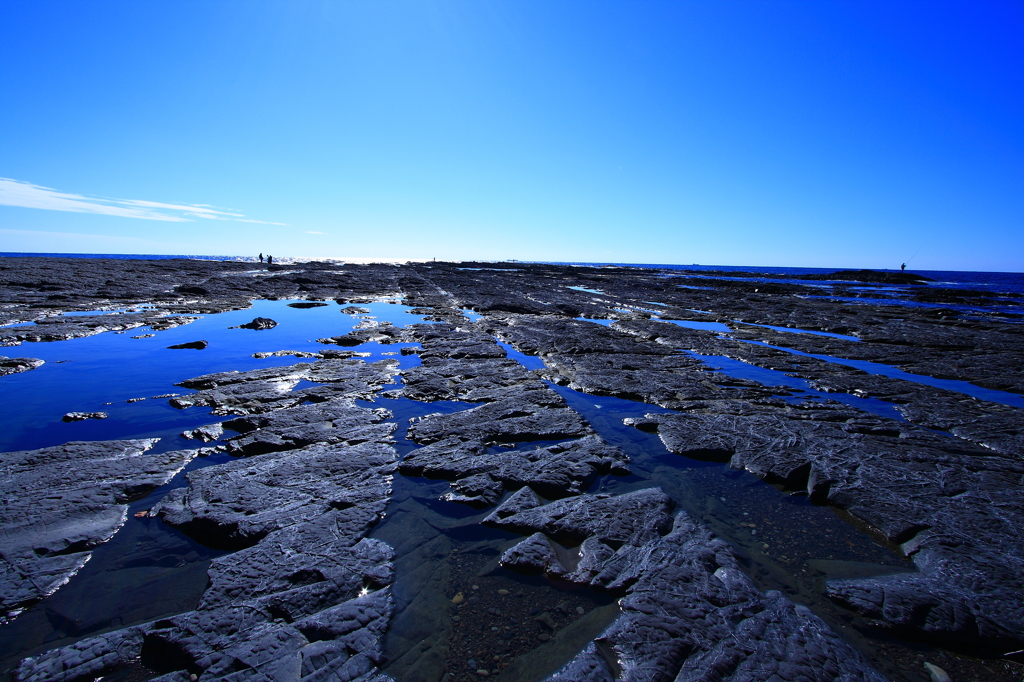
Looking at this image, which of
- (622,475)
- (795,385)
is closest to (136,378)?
(622,475)

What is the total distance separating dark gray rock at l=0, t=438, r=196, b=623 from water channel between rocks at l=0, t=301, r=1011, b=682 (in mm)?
146

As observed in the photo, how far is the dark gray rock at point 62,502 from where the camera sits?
10.4ft

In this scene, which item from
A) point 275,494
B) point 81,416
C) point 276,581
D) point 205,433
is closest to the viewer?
point 276,581

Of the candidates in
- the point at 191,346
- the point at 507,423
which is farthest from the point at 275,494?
the point at 191,346

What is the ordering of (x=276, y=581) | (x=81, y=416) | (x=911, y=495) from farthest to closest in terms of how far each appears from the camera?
(x=81, y=416)
(x=911, y=495)
(x=276, y=581)

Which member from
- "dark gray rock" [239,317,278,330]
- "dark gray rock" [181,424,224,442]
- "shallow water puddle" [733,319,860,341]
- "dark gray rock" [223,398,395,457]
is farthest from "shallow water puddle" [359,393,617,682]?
"shallow water puddle" [733,319,860,341]

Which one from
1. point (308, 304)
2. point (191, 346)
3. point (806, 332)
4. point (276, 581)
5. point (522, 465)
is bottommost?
point (276, 581)

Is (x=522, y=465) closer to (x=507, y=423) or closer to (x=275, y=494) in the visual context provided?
(x=507, y=423)

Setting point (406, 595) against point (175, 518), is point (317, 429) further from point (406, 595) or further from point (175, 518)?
point (406, 595)

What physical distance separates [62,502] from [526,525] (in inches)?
172

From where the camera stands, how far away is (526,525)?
13.1ft

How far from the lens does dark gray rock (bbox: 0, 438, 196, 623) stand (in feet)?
10.4

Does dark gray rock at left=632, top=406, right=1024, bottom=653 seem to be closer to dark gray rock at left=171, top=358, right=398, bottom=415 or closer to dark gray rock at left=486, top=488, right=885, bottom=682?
dark gray rock at left=486, top=488, right=885, bottom=682

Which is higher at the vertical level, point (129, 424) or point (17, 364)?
point (17, 364)
